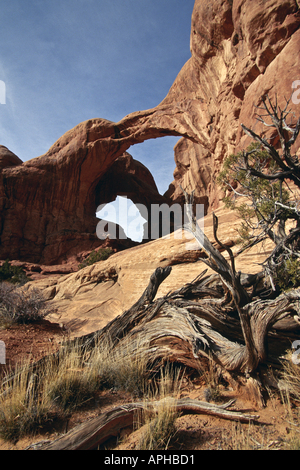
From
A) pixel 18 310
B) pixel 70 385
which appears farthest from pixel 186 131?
pixel 70 385

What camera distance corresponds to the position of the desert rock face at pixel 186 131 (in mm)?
12383

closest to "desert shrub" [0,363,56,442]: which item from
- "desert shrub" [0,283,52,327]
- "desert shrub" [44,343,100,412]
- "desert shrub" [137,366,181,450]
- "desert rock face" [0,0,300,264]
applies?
"desert shrub" [44,343,100,412]

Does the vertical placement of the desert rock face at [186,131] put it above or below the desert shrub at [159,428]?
above

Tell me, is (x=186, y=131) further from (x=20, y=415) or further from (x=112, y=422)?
(x=20, y=415)

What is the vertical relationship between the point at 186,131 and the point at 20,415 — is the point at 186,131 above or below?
above

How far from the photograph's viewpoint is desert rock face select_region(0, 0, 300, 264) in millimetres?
A: 12383

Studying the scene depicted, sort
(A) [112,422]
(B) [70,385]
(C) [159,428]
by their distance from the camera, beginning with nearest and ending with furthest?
(C) [159,428], (A) [112,422], (B) [70,385]

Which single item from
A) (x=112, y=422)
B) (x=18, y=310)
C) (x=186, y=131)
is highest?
A: (x=186, y=131)

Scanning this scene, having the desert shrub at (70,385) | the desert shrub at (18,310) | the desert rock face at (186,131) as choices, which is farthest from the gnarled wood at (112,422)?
the desert rock face at (186,131)

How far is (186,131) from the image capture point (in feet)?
72.9

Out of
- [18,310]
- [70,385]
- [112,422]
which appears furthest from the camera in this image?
[18,310]

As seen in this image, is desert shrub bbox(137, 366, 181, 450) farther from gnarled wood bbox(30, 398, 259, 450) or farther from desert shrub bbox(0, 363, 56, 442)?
desert shrub bbox(0, 363, 56, 442)

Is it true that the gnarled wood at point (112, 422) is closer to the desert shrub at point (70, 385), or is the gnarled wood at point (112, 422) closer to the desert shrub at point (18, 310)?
the desert shrub at point (70, 385)
